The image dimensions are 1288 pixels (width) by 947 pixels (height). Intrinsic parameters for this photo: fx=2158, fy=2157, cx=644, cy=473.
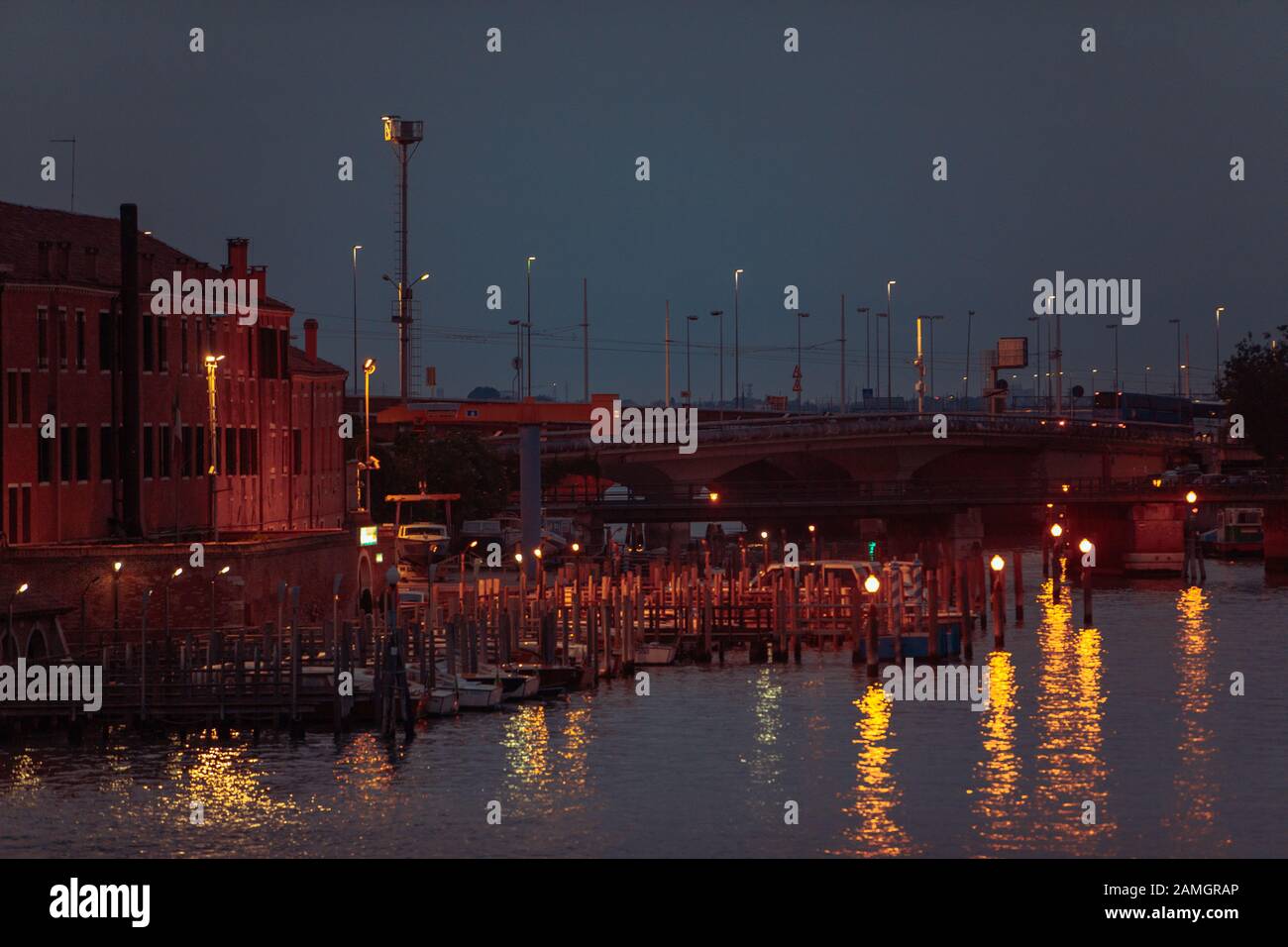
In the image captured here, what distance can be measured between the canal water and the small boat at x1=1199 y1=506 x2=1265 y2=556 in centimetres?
7186

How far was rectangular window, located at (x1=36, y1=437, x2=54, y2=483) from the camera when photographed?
63062mm

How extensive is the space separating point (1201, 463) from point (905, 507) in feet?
128

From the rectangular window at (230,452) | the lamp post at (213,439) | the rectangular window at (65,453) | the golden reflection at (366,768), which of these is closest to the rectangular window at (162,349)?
the lamp post at (213,439)

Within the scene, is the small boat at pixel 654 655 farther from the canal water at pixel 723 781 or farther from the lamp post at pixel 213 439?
the lamp post at pixel 213 439

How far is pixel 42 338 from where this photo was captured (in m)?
63.7

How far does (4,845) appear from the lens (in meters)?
41.0

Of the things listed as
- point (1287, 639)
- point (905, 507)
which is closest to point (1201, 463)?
point (905, 507)

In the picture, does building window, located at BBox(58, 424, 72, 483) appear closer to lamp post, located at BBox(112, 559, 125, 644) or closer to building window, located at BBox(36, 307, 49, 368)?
A: building window, located at BBox(36, 307, 49, 368)

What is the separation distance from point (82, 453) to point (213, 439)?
19.8 feet

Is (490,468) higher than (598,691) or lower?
higher

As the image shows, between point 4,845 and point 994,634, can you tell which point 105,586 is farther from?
point 994,634

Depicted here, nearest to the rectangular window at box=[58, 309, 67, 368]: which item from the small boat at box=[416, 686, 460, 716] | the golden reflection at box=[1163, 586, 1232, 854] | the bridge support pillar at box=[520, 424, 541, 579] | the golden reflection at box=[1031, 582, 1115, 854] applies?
the small boat at box=[416, 686, 460, 716]

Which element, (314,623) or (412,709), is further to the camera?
(314,623)

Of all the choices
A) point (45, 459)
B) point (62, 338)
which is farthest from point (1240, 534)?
point (45, 459)
